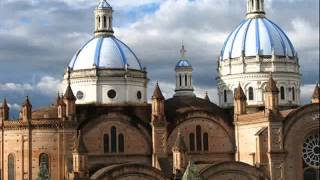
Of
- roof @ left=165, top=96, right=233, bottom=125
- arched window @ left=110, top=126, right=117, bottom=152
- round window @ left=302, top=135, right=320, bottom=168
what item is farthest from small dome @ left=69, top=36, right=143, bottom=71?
round window @ left=302, top=135, right=320, bottom=168

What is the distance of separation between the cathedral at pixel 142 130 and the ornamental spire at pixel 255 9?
16.4ft

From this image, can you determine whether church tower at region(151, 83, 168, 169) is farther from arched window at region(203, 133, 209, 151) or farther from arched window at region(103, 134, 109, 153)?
arched window at region(203, 133, 209, 151)

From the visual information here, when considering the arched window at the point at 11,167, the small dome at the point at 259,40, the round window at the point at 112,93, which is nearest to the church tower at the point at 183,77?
the small dome at the point at 259,40

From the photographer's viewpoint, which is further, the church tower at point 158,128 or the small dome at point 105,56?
the small dome at point 105,56

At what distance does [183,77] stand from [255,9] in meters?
13.8

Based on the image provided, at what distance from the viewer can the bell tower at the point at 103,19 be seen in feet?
248

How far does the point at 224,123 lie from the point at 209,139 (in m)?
2.17

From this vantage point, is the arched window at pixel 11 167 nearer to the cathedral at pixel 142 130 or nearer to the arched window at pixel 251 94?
the cathedral at pixel 142 130

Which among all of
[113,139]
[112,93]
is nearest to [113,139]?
[113,139]

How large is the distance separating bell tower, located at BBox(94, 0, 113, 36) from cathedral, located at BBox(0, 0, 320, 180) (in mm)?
102

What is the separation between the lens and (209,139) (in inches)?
2803

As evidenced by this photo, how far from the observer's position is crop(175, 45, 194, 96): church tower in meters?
90.1

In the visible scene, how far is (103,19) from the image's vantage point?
76.2 metres

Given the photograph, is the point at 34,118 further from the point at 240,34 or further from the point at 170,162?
the point at 240,34
